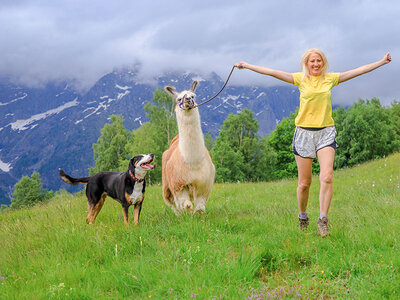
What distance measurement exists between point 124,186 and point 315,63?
3.31 m

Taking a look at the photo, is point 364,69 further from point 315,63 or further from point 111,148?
point 111,148

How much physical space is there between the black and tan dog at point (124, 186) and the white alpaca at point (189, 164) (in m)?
0.67

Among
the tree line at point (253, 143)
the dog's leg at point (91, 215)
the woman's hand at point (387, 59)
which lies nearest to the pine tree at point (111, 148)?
the tree line at point (253, 143)

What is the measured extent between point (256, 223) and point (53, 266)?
2820 millimetres

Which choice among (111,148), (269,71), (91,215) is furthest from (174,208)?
(111,148)

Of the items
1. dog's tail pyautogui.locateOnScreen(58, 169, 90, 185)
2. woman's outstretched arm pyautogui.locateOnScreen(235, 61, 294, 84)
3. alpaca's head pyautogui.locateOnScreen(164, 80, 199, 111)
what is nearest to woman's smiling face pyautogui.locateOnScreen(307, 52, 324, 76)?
woman's outstretched arm pyautogui.locateOnScreen(235, 61, 294, 84)

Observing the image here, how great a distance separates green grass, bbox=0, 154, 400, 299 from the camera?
3.02m

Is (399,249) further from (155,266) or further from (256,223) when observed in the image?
(155,266)

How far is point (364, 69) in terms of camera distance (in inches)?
174

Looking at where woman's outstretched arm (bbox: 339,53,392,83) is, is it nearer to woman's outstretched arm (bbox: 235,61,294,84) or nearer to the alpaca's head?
woman's outstretched arm (bbox: 235,61,294,84)

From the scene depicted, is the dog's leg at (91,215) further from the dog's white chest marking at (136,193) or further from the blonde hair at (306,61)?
the blonde hair at (306,61)

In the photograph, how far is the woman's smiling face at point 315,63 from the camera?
453cm

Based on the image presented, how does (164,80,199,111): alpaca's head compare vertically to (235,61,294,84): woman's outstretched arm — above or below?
below

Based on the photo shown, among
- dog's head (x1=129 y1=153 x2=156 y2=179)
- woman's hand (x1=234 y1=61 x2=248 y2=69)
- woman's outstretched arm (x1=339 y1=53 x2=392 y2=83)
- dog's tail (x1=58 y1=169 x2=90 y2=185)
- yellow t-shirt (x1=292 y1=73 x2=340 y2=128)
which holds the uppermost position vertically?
woman's hand (x1=234 y1=61 x2=248 y2=69)
